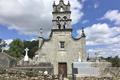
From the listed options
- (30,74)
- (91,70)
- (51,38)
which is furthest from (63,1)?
(30,74)

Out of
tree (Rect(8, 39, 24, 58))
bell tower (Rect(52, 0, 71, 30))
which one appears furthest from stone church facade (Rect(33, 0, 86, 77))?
tree (Rect(8, 39, 24, 58))

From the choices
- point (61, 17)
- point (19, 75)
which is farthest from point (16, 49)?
point (19, 75)

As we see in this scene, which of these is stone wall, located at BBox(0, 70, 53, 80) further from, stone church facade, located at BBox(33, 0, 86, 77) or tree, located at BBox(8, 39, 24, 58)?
tree, located at BBox(8, 39, 24, 58)

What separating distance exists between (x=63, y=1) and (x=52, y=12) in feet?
9.32

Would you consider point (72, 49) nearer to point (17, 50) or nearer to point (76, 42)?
point (76, 42)

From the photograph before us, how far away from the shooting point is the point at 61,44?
35062 millimetres

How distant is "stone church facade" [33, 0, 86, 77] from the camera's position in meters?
34.2

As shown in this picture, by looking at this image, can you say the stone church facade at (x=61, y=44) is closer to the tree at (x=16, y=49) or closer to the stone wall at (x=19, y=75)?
the tree at (x=16, y=49)

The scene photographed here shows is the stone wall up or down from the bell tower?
down

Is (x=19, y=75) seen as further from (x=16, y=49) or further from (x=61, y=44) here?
(x=16, y=49)

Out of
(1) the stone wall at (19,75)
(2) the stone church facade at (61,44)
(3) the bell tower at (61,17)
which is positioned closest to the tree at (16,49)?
(2) the stone church facade at (61,44)

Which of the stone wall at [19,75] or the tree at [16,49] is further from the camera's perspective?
the tree at [16,49]

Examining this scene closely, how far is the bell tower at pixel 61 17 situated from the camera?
113 ft

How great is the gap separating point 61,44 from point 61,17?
13.2 feet
